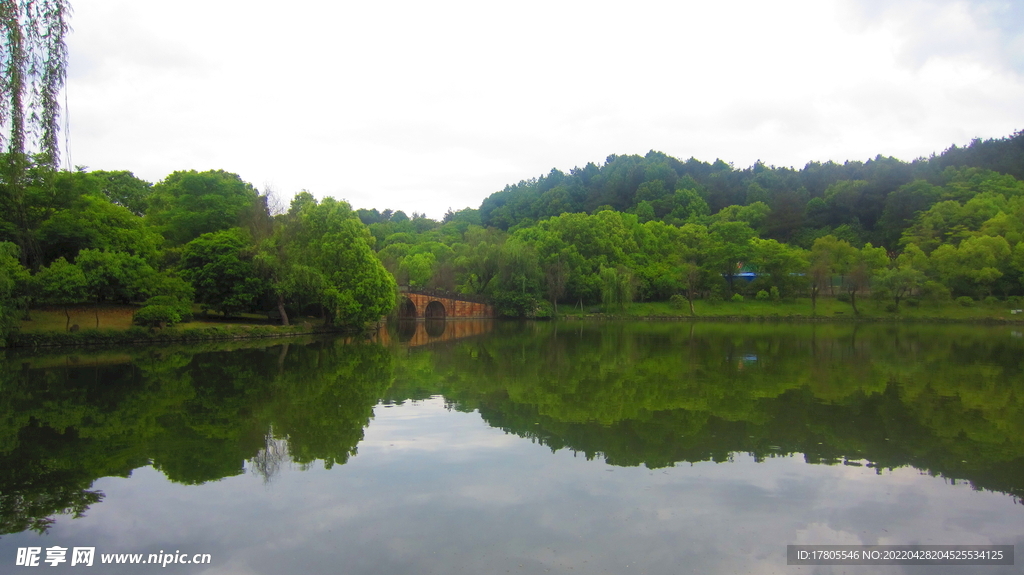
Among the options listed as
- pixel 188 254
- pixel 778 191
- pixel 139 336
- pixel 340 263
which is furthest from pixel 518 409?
pixel 778 191

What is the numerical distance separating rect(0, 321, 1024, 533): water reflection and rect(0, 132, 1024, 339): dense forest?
637cm

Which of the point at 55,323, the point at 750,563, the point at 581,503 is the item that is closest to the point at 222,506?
the point at 581,503

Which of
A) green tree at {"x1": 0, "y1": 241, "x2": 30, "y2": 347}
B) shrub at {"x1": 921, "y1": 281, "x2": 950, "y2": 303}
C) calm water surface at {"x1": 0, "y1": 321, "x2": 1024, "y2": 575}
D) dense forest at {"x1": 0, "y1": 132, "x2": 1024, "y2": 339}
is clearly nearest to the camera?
calm water surface at {"x1": 0, "y1": 321, "x2": 1024, "y2": 575}

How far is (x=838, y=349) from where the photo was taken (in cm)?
3259

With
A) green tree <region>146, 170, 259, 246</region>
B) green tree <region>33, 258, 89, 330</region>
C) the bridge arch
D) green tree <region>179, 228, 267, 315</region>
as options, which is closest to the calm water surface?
green tree <region>33, 258, 89, 330</region>

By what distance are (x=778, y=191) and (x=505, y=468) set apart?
106307mm

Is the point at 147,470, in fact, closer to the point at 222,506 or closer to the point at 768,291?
the point at 222,506

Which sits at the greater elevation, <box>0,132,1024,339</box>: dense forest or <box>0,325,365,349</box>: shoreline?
<box>0,132,1024,339</box>: dense forest

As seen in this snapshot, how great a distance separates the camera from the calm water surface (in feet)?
25.1

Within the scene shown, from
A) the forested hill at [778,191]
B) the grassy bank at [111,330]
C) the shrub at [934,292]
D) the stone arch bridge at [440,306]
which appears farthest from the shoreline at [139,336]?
the forested hill at [778,191]

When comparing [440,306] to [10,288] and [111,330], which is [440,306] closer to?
[111,330]

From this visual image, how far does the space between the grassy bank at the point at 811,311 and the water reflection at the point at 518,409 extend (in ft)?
117

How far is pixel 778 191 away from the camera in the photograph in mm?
105312

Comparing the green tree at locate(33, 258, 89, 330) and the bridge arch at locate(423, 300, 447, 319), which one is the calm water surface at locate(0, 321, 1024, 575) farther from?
the bridge arch at locate(423, 300, 447, 319)
